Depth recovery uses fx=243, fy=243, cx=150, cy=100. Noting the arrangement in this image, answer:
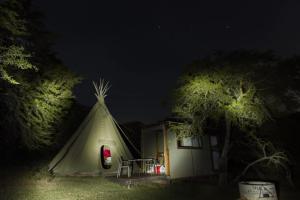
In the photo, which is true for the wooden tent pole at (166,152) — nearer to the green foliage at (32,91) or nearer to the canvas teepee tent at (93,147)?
the canvas teepee tent at (93,147)

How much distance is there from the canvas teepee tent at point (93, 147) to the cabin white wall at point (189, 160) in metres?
2.47

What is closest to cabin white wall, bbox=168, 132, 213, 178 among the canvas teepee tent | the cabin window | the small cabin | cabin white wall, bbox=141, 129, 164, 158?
the small cabin

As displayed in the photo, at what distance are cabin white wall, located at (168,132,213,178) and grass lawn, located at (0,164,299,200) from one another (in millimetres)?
1257

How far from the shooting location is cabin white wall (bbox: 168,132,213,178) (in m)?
11.0

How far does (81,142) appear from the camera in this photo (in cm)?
1095

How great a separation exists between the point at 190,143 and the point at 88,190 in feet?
19.8

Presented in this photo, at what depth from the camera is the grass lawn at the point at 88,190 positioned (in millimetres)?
6970

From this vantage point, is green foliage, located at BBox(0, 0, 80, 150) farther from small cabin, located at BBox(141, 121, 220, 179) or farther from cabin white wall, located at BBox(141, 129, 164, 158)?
small cabin, located at BBox(141, 121, 220, 179)

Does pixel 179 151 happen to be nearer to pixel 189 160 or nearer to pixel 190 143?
pixel 189 160

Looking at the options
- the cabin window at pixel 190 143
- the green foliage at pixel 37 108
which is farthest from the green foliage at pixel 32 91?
the cabin window at pixel 190 143

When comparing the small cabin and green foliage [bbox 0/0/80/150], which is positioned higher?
green foliage [bbox 0/0/80/150]

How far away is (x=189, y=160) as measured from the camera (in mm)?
11695

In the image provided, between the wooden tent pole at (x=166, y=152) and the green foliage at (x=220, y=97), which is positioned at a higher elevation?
the green foliage at (x=220, y=97)

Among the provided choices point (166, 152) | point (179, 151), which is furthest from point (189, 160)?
point (166, 152)
